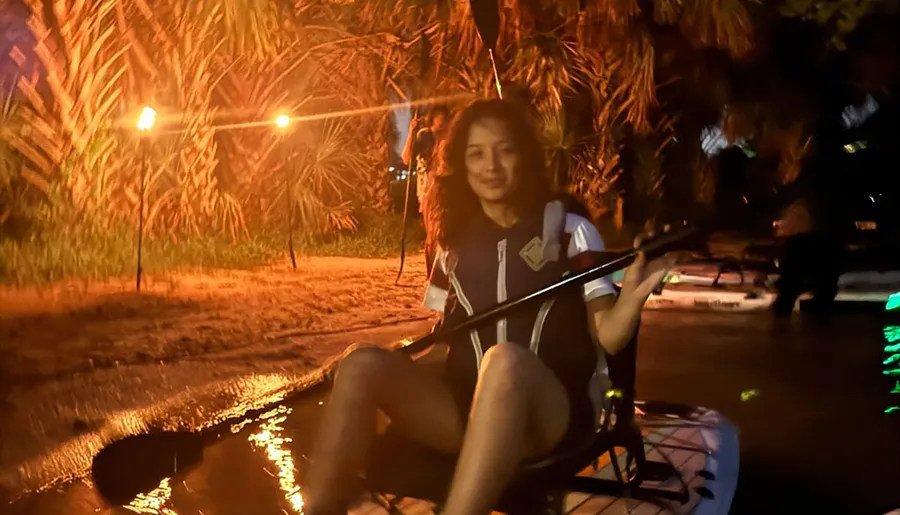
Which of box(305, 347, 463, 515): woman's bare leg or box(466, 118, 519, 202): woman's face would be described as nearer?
box(305, 347, 463, 515): woman's bare leg

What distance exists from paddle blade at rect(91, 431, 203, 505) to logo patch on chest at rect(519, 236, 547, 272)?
52.0 inches

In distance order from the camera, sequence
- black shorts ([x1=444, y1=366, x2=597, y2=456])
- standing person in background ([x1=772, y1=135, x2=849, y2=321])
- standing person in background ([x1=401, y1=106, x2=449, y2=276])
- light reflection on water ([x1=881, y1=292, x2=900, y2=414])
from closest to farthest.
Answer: black shorts ([x1=444, y1=366, x2=597, y2=456]), light reflection on water ([x1=881, y1=292, x2=900, y2=414]), standing person in background ([x1=401, y1=106, x2=449, y2=276]), standing person in background ([x1=772, y1=135, x2=849, y2=321])

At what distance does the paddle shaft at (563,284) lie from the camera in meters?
1.98

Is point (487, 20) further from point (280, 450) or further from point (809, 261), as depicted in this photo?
point (809, 261)

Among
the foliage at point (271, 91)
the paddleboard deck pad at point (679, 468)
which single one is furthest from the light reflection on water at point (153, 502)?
the foliage at point (271, 91)

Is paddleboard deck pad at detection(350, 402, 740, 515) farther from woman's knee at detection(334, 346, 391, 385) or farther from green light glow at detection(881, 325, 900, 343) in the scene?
green light glow at detection(881, 325, 900, 343)

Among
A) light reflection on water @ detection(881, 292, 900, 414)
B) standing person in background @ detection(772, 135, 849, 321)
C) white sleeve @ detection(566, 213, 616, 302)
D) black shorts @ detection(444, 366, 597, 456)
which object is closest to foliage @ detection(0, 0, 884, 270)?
standing person in background @ detection(772, 135, 849, 321)

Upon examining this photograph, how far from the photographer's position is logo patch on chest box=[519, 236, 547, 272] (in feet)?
7.10

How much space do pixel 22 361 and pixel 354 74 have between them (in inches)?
110

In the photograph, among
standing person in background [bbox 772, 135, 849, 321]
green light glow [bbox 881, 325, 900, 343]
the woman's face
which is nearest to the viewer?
the woman's face

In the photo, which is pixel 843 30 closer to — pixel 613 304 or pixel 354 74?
pixel 354 74

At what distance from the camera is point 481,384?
1.91 m

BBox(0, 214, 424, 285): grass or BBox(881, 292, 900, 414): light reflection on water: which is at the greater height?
BBox(0, 214, 424, 285): grass

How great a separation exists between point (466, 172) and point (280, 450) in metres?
1.90
